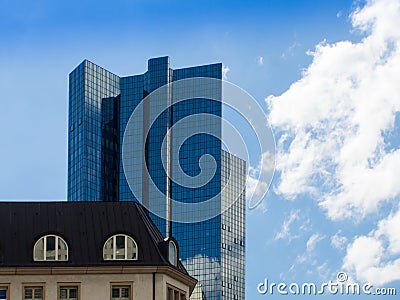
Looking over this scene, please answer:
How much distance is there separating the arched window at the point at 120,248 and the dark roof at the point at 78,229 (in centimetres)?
38

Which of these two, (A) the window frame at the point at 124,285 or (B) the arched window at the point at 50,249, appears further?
(B) the arched window at the point at 50,249

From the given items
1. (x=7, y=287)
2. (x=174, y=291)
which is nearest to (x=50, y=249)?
(x=7, y=287)

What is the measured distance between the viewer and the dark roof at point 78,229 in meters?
105

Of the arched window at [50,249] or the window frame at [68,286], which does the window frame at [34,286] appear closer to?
the window frame at [68,286]

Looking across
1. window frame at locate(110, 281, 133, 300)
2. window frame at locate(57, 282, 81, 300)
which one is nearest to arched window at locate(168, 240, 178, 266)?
window frame at locate(110, 281, 133, 300)

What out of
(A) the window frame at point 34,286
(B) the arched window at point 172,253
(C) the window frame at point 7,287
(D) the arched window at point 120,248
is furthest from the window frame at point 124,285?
(C) the window frame at point 7,287

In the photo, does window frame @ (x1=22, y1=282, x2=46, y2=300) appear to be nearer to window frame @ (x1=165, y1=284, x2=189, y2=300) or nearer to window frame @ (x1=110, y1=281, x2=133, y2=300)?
window frame @ (x1=110, y1=281, x2=133, y2=300)

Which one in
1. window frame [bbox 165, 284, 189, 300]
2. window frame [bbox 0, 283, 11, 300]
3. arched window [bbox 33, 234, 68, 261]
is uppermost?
arched window [bbox 33, 234, 68, 261]

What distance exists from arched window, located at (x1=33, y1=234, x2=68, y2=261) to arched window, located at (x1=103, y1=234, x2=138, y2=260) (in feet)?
12.4

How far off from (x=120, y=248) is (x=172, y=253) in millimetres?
5208

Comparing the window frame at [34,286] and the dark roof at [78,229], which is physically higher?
the dark roof at [78,229]

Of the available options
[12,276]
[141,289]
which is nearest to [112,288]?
[141,289]

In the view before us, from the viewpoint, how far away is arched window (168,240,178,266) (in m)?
108

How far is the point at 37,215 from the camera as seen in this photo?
108812mm
